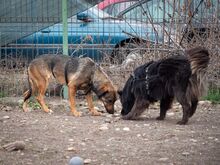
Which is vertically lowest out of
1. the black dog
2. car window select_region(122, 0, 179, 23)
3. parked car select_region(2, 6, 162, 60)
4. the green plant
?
the green plant

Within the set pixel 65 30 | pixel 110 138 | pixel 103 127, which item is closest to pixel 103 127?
pixel 103 127

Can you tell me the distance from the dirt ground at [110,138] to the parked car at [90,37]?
1984 mm

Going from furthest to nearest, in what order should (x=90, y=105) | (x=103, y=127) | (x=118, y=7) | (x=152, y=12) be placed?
(x=118, y=7)
(x=152, y=12)
(x=90, y=105)
(x=103, y=127)

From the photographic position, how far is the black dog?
9070 millimetres

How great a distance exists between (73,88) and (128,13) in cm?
290

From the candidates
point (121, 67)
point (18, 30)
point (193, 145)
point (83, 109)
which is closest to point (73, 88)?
point (83, 109)

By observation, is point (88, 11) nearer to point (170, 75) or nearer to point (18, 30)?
point (18, 30)

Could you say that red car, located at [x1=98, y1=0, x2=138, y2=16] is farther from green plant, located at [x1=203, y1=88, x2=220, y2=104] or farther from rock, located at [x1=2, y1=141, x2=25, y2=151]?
rock, located at [x1=2, y1=141, x2=25, y2=151]

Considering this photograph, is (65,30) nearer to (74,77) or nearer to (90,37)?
(90,37)

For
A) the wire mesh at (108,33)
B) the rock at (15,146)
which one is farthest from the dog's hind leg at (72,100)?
the rock at (15,146)

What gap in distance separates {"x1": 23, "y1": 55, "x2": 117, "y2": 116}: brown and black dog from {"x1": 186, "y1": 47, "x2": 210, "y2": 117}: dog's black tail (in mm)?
1887

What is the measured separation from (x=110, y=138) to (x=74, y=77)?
9.28ft

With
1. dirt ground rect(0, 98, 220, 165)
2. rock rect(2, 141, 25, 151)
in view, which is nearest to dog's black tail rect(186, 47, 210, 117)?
dirt ground rect(0, 98, 220, 165)

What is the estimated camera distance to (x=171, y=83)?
930 centimetres
